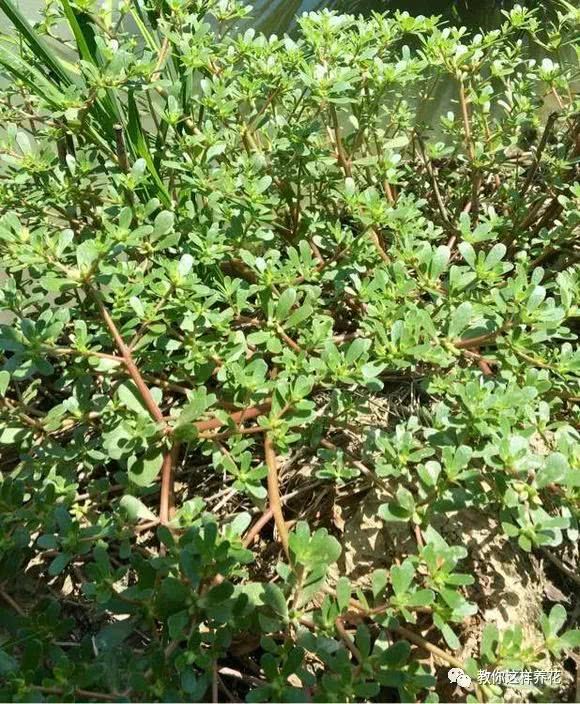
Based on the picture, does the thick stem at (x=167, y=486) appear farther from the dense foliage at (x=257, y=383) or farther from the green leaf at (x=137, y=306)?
the green leaf at (x=137, y=306)

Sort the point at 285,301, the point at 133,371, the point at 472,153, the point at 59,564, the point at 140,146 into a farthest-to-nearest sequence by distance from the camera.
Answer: the point at 472,153
the point at 140,146
the point at 285,301
the point at 133,371
the point at 59,564

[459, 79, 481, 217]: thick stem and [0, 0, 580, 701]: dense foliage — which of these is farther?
[459, 79, 481, 217]: thick stem

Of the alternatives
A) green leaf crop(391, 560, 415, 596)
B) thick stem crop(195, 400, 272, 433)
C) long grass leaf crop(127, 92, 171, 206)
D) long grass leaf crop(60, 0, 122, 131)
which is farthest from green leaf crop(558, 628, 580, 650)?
long grass leaf crop(60, 0, 122, 131)

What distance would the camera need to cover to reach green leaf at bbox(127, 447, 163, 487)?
1322 mm

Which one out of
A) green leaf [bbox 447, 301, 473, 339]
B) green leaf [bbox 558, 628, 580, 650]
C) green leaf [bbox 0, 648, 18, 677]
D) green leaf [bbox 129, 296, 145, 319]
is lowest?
green leaf [bbox 0, 648, 18, 677]

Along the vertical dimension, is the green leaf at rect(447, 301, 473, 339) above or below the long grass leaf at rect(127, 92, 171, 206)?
below

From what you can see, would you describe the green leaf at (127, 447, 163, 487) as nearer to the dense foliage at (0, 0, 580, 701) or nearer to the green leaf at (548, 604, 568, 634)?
the dense foliage at (0, 0, 580, 701)

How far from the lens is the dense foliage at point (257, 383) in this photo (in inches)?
45.4

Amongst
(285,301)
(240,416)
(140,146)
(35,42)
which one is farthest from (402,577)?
(35,42)

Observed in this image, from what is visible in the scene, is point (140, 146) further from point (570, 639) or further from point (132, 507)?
point (570, 639)

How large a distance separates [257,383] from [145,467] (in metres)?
0.29

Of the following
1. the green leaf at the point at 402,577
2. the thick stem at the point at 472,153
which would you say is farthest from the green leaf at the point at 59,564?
the thick stem at the point at 472,153

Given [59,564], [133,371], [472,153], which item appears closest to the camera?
[59,564]

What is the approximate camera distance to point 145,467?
1.33 metres
